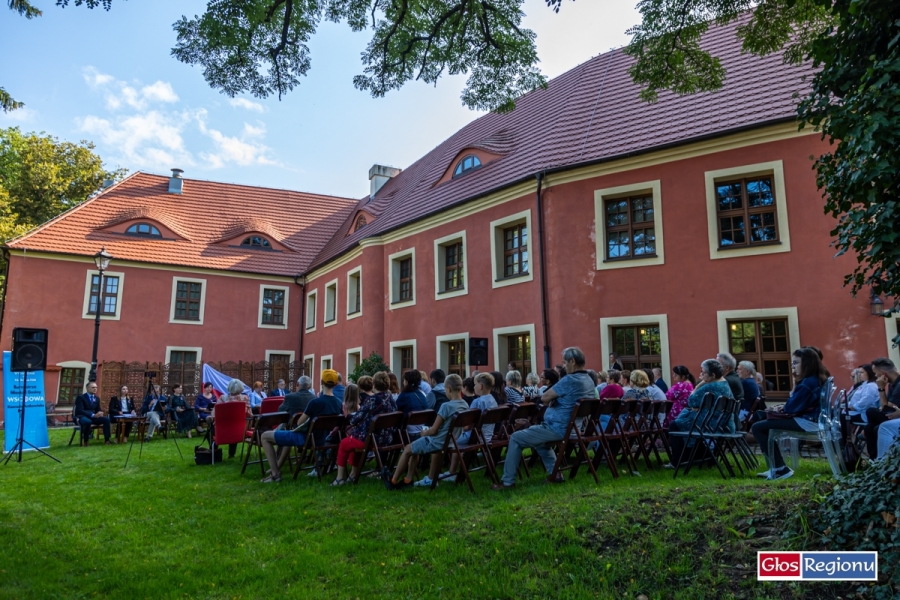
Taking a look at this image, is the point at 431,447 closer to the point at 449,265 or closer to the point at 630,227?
the point at 630,227

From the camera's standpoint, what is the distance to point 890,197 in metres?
3.70

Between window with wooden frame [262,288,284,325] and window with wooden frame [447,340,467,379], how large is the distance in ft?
43.6

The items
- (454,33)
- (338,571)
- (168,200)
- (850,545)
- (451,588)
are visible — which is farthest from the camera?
(168,200)

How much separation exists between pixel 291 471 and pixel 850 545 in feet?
23.0

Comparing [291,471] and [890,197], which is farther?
[291,471]

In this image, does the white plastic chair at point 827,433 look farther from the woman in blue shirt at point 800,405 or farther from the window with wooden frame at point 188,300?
the window with wooden frame at point 188,300

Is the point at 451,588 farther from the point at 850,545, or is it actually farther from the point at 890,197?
the point at 890,197

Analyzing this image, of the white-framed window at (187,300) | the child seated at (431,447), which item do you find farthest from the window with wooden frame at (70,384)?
the child seated at (431,447)

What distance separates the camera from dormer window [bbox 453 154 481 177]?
18.8m

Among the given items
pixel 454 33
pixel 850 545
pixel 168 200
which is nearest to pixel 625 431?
pixel 850 545

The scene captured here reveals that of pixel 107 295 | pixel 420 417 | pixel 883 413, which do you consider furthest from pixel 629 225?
pixel 107 295

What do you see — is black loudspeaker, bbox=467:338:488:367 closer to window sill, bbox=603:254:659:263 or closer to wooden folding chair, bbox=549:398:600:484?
window sill, bbox=603:254:659:263

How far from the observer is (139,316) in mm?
25609
